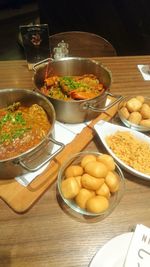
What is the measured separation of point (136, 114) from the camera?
97cm

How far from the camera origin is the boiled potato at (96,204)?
0.67 meters

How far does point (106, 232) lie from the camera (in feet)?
2.26

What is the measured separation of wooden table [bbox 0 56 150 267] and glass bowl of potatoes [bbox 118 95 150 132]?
0.72 feet

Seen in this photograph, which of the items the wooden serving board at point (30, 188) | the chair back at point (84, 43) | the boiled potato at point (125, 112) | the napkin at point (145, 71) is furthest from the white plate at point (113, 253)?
the chair back at point (84, 43)

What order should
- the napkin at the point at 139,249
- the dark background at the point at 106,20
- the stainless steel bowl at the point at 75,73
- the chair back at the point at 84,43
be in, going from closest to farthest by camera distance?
the napkin at the point at 139,249
the stainless steel bowl at the point at 75,73
the chair back at the point at 84,43
the dark background at the point at 106,20

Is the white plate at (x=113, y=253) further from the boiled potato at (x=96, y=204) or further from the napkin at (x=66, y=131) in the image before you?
the napkin at (x=66, y=131)

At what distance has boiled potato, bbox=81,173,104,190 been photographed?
69cm

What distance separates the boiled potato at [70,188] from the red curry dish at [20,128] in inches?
6.7

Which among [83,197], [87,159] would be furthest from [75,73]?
[83,197]

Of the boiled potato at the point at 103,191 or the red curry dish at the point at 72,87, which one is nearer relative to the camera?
the boiled potato at the point at 103,191

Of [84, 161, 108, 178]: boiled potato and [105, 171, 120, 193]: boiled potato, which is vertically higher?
[84, 161, 108, 178]: boiled potato

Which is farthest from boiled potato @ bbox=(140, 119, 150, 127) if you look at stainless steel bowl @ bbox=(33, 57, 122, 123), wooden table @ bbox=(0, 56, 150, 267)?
wooden table @ bbox=(0, 56, 150, 267)

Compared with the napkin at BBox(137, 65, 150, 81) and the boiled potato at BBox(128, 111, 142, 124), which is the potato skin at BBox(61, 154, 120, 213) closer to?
the boiled potato at BBox(128, 111, 142, 124)

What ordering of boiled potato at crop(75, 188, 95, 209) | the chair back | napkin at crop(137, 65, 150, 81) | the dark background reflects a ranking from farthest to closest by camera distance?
the dark background, the chair back, napkin at crop(137, 65, 150, 81), boiled potato at crop(75, 188, 95, 209)
